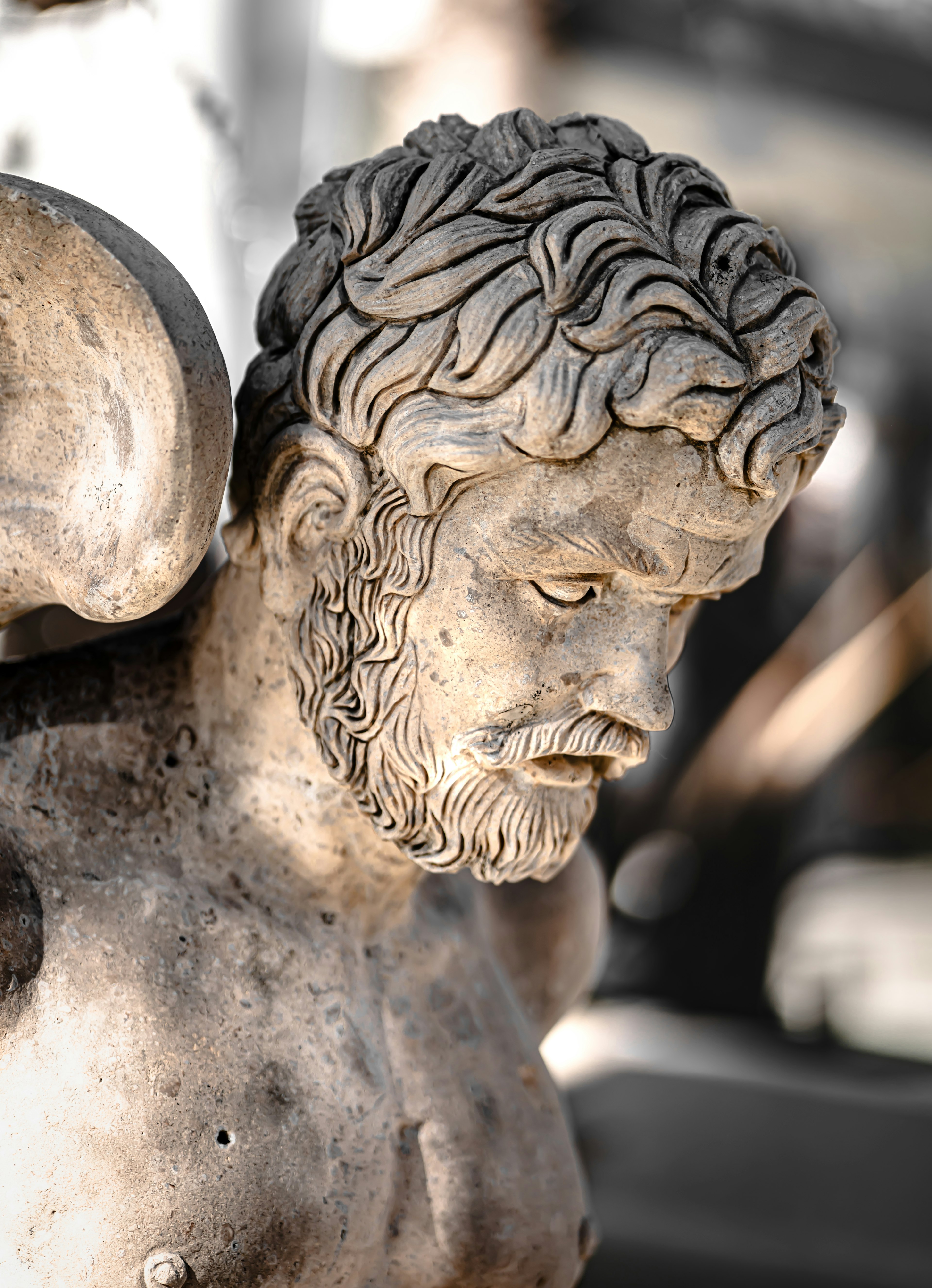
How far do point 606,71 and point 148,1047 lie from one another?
12.7ft

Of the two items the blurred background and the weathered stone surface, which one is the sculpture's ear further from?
the blurred background

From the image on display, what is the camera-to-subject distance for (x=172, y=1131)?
1.02 meters

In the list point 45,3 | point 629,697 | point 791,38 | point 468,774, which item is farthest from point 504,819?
point 791,38

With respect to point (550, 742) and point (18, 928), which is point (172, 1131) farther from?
point (550, 742)

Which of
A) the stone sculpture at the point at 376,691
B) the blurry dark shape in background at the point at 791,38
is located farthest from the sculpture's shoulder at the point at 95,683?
the blurry dark shape in background at the point at 791,38

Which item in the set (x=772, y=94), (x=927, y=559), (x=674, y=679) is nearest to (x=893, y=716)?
(x=927, y=559)

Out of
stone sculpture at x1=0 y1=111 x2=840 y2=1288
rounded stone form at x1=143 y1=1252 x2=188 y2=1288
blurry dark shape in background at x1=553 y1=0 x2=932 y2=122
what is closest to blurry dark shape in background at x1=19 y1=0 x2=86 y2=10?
stone sculpture at x1=0 y1=111 x2=840 y2=1288

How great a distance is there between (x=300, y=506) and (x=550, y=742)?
30 cm

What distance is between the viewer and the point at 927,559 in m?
4.59

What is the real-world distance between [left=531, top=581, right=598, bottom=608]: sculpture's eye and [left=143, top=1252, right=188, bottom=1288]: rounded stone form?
2.03 ft

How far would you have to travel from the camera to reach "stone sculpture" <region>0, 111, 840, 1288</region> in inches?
37.9

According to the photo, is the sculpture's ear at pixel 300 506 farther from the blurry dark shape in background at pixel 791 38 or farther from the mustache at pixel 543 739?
the blurry dark shape in background at pixel 791 38

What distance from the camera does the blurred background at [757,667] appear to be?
114 inches

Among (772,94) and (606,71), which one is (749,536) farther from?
(772,94)
